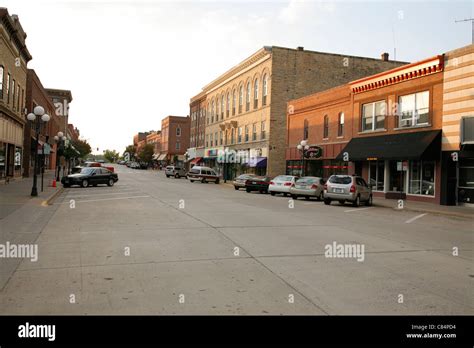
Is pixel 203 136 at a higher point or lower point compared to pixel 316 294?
higher

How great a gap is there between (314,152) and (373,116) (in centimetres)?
670

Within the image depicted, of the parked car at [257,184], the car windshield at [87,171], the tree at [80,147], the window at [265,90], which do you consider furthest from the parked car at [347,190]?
the tree at [80,147]

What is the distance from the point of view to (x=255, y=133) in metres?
48.0

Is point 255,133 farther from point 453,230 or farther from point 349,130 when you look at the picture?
→ point 453,230

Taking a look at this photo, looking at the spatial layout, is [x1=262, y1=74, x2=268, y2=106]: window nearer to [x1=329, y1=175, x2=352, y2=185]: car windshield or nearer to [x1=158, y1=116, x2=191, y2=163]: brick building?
[x1=329, y1=175, x2=352, y2=185]: car windshield

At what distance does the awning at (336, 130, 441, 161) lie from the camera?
931 inches

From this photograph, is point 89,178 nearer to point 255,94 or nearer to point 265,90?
point 265,90

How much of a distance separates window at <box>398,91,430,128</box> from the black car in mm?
20514

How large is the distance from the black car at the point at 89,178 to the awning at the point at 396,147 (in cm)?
1680

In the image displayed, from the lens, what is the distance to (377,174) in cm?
2898

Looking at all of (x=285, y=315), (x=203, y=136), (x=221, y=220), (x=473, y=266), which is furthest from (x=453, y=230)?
(x=203, y=136)

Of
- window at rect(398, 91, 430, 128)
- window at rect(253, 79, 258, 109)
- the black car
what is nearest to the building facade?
the black car
